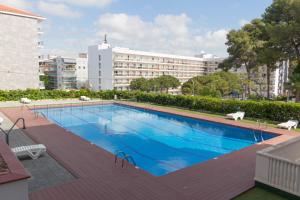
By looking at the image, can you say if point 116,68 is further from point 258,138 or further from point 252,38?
point 258,138

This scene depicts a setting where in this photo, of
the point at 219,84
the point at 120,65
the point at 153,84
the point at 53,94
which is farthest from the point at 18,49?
the point at 219,84

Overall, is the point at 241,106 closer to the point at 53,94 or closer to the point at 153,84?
the point at 53,94

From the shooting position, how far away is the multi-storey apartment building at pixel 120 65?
65.4m

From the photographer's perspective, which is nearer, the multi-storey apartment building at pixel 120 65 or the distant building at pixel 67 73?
the multi-storey apartment building at pixel 120 65

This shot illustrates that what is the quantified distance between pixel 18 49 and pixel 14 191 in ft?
128

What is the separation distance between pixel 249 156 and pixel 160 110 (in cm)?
1373

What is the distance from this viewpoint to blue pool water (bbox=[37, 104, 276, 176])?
11797 mm

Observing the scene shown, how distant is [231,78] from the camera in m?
47.7

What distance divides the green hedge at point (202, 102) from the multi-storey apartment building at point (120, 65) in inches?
1243

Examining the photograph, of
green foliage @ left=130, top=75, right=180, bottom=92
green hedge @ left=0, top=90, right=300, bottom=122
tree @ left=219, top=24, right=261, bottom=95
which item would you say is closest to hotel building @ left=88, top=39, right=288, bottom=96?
green foliage @ left=130, top=75, right=180, bottom=92

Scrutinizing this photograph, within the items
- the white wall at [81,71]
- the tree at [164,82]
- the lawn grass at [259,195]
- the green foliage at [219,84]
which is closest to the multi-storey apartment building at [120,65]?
the white wall at [81,71]

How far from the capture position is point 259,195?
6.45 m

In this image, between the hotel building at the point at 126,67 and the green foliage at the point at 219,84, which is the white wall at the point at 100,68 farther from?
the green foliage at the point at 219,84

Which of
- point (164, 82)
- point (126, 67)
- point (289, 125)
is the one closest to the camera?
point (289, 125)
